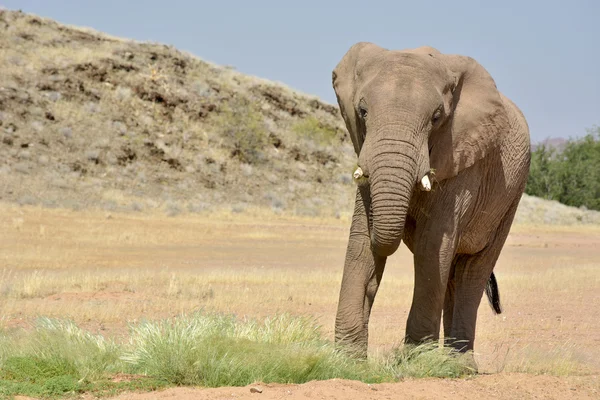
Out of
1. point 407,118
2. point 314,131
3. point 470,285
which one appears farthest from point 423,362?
point 314,131

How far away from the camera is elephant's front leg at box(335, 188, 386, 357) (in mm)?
8062

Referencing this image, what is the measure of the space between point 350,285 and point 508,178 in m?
2.50

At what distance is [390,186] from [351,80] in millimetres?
1639

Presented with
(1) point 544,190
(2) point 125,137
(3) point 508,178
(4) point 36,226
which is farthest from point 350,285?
(1) point 544,190

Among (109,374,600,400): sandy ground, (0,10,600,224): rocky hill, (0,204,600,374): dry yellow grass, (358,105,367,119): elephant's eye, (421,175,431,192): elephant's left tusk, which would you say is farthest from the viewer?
(0,10,600,224): rocky hill

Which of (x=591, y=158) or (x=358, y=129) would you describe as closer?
(x=358, y=129)

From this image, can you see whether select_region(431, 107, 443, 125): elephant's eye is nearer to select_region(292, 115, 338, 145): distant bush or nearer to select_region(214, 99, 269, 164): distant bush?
select_region(214, 99, 269, 164): distant bush

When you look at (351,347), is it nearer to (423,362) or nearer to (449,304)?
(423,362)

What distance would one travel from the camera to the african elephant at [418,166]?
7.10 meters

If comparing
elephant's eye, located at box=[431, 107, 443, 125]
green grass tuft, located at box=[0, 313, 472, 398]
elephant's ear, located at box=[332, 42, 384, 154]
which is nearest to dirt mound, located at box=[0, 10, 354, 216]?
green grass tuft, located at box=[0, 313, 472, 398]

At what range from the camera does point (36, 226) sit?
92.5ft

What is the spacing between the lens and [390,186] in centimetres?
695

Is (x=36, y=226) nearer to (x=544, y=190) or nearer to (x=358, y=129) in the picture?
(x=358, y=129)

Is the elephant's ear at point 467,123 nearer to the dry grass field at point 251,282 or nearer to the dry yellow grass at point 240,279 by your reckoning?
the dry grass field at point 251,282
